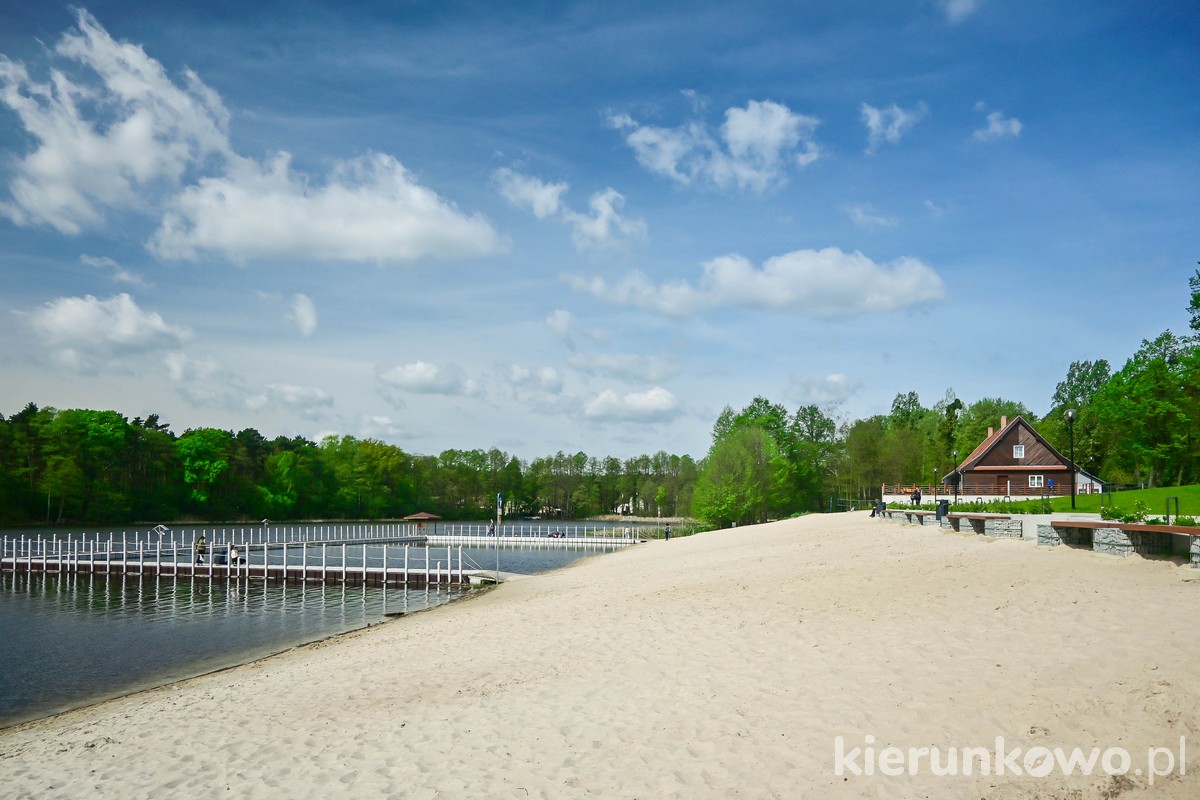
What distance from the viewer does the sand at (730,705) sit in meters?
8.15

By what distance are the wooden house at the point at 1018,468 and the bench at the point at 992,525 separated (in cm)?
3650

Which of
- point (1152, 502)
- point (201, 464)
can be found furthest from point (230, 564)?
point (201, 464)

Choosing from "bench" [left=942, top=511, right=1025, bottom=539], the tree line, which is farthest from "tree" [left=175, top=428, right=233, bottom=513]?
"bench" [left=942, top=511, right=1025, bottom=539]

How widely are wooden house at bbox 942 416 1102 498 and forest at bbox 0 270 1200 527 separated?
5352 mm

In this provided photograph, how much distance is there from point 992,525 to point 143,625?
1212 inches

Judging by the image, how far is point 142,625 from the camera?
29.5 metres

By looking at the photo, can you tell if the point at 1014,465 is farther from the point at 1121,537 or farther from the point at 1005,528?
the point at 1121,537

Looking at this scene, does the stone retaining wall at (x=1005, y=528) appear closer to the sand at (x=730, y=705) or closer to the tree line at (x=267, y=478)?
the sand at (x=730, y=705)

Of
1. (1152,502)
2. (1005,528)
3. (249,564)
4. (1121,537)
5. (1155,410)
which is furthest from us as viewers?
(1155,410)

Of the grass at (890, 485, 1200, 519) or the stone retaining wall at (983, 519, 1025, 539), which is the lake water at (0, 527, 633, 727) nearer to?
the stone retaining wall at (983, 519, 1025, 539)

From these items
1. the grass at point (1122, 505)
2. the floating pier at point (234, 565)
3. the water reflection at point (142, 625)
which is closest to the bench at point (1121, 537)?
the grass at point (1122, 505)

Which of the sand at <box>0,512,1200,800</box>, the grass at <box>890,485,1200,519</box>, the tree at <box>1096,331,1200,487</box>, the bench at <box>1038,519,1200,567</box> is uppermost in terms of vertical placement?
the tree at <box>1096,331,1200,487</box>

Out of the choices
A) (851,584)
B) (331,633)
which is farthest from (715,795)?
(331,633)

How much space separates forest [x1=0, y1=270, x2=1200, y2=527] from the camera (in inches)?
2493
